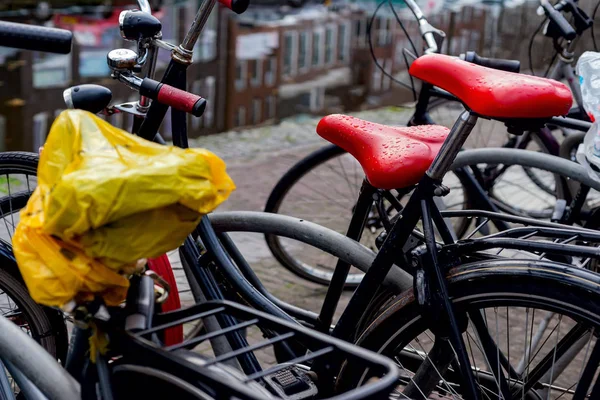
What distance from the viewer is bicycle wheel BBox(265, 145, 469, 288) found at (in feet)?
13.5

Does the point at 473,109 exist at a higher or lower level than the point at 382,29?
higher

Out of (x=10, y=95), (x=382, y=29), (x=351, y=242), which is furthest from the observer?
(x=382, y=29)

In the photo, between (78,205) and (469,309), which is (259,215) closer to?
(469,309)

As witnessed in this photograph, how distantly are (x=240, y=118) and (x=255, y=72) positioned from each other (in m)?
1.79

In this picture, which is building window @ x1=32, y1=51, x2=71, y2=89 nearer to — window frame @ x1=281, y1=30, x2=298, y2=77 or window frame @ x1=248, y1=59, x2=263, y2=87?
window frame @ x1=248, y1=59, x2=263, y2=87

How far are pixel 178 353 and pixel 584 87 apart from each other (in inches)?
65.4

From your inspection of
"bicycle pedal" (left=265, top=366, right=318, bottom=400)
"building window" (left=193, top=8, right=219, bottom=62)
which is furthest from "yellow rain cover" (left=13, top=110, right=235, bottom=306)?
"building window" (left=193, top=8, right=219, bottom=62)

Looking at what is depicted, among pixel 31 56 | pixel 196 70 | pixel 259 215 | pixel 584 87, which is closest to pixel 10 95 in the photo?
pixel 31 56

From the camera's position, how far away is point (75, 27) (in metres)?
10.4

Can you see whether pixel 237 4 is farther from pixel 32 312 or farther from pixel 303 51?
pixel 303 51

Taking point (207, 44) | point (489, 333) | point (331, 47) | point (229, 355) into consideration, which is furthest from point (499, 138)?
point (331, 47)

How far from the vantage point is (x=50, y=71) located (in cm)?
859

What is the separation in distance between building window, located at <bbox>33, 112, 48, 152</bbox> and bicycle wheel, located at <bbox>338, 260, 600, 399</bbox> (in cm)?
533

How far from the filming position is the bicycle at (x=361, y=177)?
395cm
